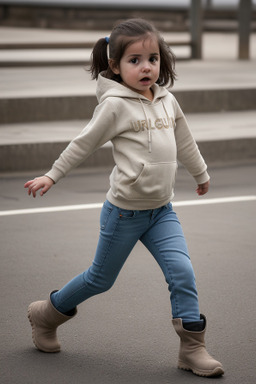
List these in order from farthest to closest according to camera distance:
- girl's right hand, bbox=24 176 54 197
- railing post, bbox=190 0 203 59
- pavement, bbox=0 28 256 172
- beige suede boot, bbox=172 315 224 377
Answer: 1. railing post, bbox=190 0 203 59
2. pavement, bbox=0 28 256 172
3. beige suede boot, bbox=172 315 224 377
4. girl's right hand, bbox=24 176 54 197

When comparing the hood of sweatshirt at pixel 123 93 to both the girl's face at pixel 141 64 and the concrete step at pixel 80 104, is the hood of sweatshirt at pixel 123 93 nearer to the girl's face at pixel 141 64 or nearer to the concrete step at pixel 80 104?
the girl's face at pixel 141 64

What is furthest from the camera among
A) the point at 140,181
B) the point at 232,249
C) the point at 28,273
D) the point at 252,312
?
the point at 232,249

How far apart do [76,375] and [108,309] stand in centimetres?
77

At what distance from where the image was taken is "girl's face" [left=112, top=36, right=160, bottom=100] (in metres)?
3.37

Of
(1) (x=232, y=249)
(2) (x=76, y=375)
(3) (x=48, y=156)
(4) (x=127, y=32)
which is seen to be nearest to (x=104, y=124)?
(4) (x=127, y=32)

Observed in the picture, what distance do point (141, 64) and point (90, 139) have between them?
0.36 m

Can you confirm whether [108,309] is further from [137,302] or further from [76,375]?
[76,375]

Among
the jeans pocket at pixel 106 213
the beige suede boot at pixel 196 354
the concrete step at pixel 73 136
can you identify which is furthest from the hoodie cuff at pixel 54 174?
the concrete step at pixel 73 136

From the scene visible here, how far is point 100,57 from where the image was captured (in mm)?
3557

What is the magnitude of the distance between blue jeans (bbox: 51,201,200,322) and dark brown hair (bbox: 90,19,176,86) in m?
0.56

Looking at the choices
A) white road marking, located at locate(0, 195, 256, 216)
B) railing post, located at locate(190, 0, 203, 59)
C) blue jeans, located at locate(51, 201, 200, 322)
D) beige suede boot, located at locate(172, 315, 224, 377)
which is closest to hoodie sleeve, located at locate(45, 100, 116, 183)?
blue jeans, located at locate(51, 201, 200, 322)

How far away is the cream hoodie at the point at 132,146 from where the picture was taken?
3.39 meters

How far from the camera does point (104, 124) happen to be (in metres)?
3.38

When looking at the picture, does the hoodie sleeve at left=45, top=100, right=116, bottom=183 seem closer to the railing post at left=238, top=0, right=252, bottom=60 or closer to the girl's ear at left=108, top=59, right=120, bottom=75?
the girl's ear at left=108, top=59, right=120, bottom=75
